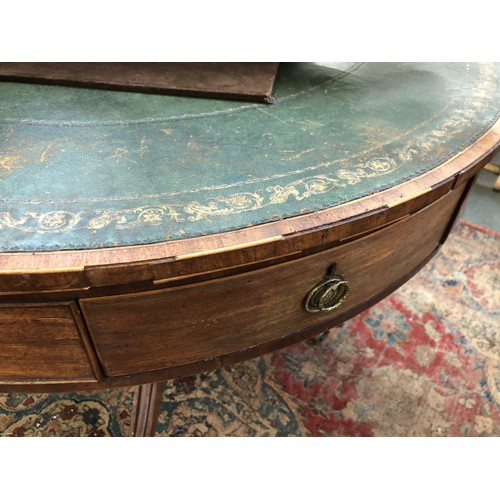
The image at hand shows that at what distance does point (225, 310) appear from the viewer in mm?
612

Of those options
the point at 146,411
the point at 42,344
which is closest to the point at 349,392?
the point at 146,411

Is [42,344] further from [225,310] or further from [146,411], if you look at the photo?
[146,411]

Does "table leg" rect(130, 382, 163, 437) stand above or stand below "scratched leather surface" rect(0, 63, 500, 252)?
below

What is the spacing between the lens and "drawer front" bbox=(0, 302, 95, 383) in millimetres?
542

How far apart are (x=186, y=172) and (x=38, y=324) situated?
0.90ft

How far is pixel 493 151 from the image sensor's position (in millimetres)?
768

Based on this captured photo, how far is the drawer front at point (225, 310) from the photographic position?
0.57 metres

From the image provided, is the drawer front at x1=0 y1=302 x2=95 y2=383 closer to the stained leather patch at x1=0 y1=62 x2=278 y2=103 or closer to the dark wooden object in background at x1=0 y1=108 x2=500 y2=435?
the dark wooden object in background at x1=0 y1=108 x2=500 y2=435

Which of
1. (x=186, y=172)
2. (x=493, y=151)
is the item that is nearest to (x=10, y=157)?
(x=186, y=172)

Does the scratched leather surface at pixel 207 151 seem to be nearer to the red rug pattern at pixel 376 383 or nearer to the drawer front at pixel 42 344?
the drawer front at pixel 42 344

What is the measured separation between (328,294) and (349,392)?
2.06ft

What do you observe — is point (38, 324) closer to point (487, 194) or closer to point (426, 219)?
point (426, 219)

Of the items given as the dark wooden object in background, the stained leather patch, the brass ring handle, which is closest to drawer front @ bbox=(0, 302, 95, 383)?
the dark wooden object in background

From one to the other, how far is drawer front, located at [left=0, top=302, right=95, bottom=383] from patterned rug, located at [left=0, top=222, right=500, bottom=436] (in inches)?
21.3
